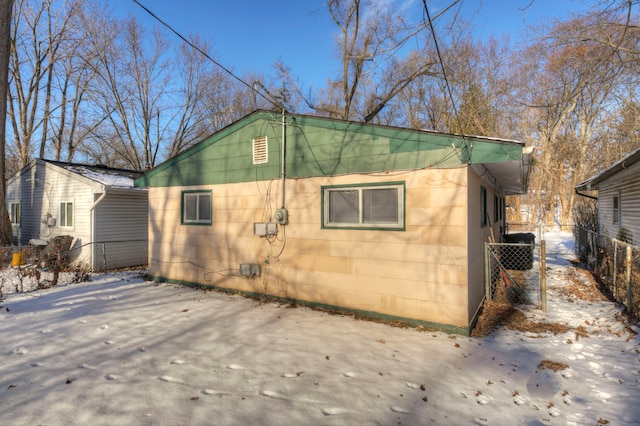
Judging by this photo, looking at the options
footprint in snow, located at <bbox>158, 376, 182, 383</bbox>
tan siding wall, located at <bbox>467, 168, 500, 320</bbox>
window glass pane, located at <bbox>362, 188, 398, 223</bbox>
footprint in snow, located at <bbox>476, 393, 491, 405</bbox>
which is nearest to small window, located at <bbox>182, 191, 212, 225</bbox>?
window glass pane, located at <bbox>362, 188, 398, 223</bbox>

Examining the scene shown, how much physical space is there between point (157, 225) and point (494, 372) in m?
7.98

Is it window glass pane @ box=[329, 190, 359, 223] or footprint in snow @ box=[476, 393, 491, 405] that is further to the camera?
window glass pane @ box=[329, 190, 359, 223]

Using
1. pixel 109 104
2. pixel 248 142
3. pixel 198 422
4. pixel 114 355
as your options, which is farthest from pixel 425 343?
pixel 109 104

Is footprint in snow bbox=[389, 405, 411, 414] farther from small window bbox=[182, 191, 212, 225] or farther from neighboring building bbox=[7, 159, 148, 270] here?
neighboring building bbox=[7, 159, 148, 270]

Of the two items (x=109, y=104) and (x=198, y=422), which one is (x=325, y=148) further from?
(x=109, y=104)

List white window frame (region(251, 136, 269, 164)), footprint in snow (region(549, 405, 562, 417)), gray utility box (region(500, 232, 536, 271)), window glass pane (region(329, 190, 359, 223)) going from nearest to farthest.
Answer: footprint in snow (region(549, 405, 562, 417)) → window glass pane (region(329, 190, 359, 223)) → white window frame (region(251, 136, 269, 164)) → gray utility box (region(500, 232, 536, 271))

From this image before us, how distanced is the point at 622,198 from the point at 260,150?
33.9ft

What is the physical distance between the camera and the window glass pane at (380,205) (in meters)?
5.55

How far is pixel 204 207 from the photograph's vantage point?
25.8 ft

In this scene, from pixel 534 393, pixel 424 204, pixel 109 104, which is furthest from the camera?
pixel 109 104

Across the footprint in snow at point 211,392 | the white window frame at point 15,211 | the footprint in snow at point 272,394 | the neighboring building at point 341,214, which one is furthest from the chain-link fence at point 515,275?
the white window frame at point 15,211

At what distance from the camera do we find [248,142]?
7102 mm

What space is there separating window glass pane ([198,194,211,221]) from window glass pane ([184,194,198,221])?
130 mm

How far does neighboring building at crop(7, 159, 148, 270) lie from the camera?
11.0m
